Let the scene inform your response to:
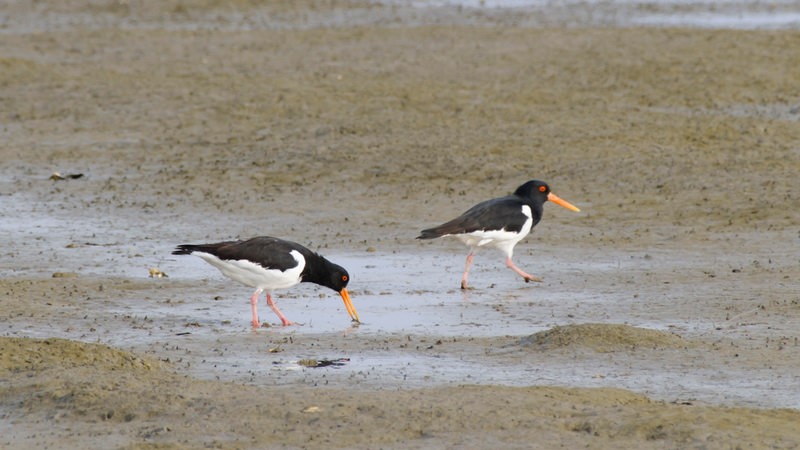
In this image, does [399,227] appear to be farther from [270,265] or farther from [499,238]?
[270,265]

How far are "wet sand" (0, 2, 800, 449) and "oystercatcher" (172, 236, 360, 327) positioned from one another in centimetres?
31

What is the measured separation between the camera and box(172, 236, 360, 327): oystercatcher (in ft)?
37.0

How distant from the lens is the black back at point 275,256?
37.1 feet

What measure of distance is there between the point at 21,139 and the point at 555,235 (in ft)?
25.3

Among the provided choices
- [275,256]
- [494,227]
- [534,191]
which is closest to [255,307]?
[275,256]

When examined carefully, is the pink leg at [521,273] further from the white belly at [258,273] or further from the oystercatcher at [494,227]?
the white belly at [258,273]

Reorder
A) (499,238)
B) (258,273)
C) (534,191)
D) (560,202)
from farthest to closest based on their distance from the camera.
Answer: (560,202) → (534,191) → (499,238) → (258,273)

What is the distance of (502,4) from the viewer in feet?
94.3

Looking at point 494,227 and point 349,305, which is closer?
point 349,305

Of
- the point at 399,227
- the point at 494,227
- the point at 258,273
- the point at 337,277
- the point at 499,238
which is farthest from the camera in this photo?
the point at 399,227

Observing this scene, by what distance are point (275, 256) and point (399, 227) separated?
3453 millimetres

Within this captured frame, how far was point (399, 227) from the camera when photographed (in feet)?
48.1

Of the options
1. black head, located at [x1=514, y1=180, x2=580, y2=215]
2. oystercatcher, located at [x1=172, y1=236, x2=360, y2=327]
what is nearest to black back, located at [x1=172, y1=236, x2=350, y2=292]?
oystercatcher, located at [x1=172, y1=236, x2=360, y2=327]

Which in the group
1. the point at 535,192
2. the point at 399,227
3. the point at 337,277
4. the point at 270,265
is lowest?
the point at 399,227
